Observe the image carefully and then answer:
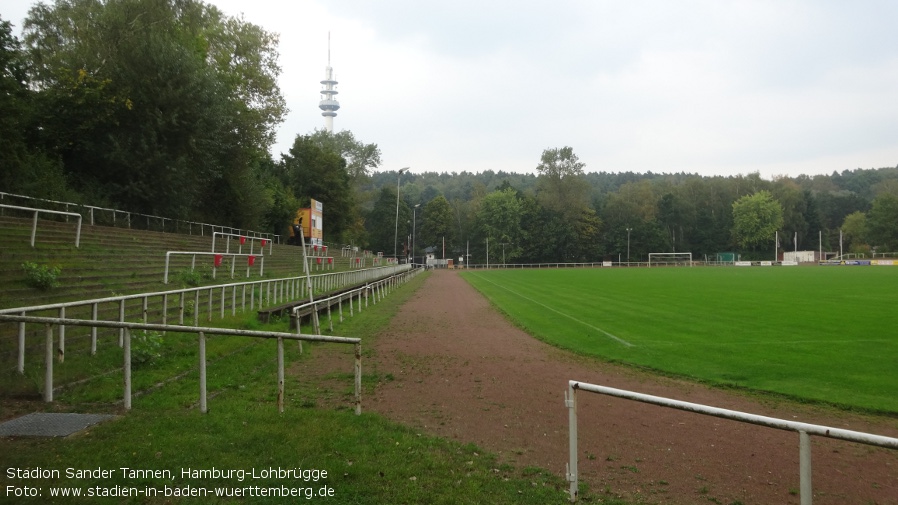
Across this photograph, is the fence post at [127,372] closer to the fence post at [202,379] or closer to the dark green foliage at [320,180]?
the fence post at [202,379]

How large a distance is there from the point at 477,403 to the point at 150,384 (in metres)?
4.36

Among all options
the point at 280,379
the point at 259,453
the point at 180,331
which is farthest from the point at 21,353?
the point at 259,453

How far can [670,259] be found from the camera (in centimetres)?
11175

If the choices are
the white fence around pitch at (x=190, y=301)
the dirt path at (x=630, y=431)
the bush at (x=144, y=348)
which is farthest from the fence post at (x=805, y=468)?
the bush at (x=144, y=348)

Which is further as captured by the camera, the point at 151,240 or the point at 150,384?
the point at 151,240

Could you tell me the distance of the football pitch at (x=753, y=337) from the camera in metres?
9.58

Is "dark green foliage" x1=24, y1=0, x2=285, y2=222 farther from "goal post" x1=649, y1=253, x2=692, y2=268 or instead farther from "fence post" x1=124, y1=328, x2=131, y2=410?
"goal post" x1=649, y1=253, x2=692, y2=268

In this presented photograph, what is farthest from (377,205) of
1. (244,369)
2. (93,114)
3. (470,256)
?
(244,369)

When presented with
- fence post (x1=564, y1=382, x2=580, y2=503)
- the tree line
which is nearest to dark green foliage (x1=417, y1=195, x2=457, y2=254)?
the tree line

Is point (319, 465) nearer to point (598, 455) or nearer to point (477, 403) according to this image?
point (598, 455)

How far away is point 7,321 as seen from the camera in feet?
22.0

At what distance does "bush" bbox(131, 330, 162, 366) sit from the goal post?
4087 inches

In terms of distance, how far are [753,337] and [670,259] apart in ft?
341

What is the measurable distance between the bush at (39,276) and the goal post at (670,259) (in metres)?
103
